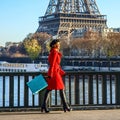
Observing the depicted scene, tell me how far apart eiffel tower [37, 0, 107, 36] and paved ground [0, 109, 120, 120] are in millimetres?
85625

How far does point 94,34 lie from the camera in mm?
90750

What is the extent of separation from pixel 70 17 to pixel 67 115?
91124 mm

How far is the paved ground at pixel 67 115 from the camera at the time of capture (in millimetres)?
7797

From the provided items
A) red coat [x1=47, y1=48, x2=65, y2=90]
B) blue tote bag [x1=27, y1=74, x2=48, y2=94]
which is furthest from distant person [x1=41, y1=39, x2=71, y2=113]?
blue tote bag [x1=27, y1=74, x2=48, y2=94]

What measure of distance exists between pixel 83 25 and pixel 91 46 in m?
18.9

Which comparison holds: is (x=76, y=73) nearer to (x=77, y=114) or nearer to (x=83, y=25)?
(x=77, y=114)

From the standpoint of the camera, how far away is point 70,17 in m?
98.8

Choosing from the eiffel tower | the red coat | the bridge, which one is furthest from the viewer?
the eiffel tower

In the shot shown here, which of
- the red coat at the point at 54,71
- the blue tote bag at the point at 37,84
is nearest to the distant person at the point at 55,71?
the red coat at the point at 54,71

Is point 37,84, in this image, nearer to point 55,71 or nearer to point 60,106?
point 55,71

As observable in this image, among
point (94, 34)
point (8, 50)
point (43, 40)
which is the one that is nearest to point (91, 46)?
point (94, 34)

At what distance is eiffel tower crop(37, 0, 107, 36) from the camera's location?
3819 inches

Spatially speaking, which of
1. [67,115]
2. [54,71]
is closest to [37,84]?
[54,71]

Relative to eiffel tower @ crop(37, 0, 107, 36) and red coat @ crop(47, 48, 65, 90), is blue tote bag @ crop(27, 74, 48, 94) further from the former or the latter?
eiffel tower @ crop(37, 0, 107, 36)
